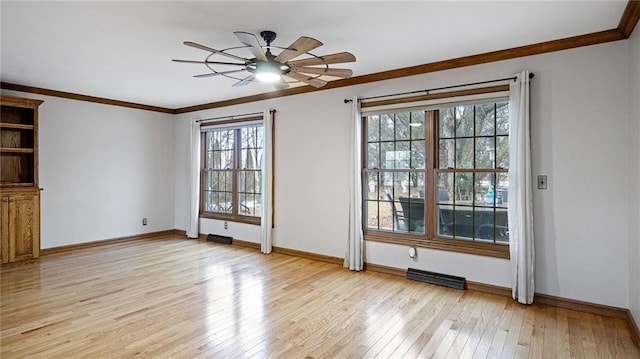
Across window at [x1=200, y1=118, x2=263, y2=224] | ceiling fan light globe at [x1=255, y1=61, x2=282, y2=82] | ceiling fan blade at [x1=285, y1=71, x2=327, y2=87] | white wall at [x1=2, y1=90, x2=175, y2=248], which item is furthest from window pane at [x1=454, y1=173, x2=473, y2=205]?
white wall at [x1=2, y1=90, x2=175, y2=248]

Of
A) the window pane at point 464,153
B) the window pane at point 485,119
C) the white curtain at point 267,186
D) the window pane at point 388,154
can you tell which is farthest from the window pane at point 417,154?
the white curtain at point 267,186

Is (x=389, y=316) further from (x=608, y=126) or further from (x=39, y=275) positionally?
(x=39, y=275)

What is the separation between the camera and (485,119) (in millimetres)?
3854

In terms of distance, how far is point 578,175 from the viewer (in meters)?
3.29

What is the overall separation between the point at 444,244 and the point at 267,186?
2.76 meters

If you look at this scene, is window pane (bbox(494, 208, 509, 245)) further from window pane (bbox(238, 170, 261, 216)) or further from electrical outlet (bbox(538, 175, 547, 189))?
window pane (bbox(238, 170, 261, 216))

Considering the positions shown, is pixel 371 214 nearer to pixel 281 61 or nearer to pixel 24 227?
pixel 281 61

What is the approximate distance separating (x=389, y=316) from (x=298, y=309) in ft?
2.75

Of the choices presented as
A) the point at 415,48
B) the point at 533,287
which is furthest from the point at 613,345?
the point at 415,48

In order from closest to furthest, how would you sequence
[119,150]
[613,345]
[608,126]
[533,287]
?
[613,345]
[608,126]
[533,287]
[119,150]

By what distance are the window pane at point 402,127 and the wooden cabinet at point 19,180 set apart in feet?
16.2

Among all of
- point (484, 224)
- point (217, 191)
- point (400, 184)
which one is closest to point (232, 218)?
point (217, 191)

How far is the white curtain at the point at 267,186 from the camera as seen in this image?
5520mm

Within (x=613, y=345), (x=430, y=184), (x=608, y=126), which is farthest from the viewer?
(x=430, y=184)
